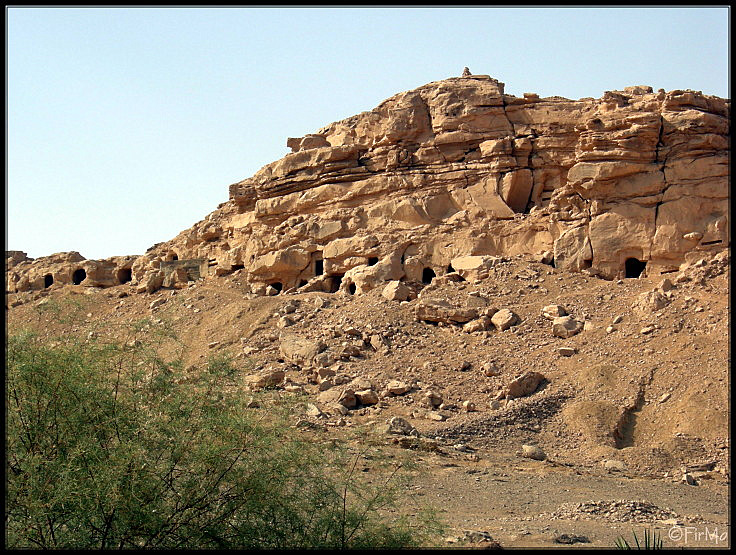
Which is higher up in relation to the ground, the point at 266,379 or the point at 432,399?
the point at 266,379

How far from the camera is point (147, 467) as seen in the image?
871 cm

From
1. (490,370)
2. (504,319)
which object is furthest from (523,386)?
(504,319)

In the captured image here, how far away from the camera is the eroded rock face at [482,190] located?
24312 millimetres

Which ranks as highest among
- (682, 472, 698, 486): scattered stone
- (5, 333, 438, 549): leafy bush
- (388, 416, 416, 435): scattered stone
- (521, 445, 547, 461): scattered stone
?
(5, 333, 438, 549): leafy bush

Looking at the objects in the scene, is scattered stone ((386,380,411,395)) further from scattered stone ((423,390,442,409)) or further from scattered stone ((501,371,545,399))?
scattered stone ((501,371,545,399))

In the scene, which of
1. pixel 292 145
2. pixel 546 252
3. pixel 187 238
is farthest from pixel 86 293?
pixel 546 252

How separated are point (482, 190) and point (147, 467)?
1942 cm

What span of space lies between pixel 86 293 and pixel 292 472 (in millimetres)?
24194

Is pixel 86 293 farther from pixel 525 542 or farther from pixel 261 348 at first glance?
pixel 525 542

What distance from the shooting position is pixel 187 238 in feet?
111

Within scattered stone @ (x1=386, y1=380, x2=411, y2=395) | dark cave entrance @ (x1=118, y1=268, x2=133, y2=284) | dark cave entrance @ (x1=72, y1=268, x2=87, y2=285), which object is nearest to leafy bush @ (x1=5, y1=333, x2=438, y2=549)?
scattered stone @ (x1=386, y1=380, x2=411, y2=395)

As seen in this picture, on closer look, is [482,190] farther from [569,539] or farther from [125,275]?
[569,539]

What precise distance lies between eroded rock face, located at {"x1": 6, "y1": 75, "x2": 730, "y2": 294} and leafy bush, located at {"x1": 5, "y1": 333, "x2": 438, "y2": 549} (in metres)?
16.3

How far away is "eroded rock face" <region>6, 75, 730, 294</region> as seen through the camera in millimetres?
24312
